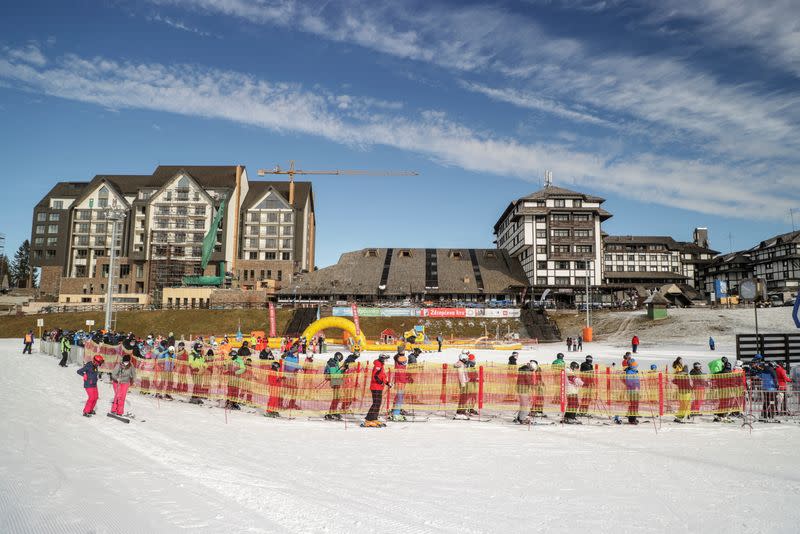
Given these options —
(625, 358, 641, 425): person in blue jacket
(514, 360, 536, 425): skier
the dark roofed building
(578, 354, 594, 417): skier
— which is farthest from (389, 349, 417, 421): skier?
the dark roofed building

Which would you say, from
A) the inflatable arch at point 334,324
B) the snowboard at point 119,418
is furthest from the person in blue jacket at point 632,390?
the inflatable arch at point 334,324

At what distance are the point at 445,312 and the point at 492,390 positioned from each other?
47.3 metres

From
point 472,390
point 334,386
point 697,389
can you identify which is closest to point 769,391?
point 697,389

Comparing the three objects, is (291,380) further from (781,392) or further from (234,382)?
(781,392)

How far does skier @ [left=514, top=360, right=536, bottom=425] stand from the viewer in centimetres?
1341

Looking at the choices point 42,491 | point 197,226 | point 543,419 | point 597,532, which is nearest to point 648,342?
point 543,419

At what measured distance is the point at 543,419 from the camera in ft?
46.0

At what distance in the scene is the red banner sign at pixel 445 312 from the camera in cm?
6153

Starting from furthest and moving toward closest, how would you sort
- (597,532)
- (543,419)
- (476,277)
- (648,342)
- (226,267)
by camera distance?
(226,267) → (476,277) → (648,342) → (543,419) → (597,532)

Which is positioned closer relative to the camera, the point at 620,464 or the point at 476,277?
the point at 620,464

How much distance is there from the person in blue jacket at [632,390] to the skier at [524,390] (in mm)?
2768

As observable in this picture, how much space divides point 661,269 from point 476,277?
184ft

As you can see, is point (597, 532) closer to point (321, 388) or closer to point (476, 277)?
point (321, 388)

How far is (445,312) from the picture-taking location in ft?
202
